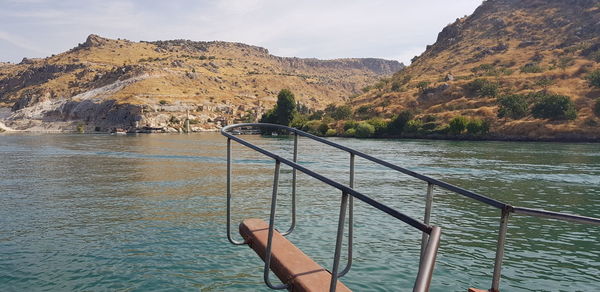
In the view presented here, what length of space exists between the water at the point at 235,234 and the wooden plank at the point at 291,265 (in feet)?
12.5

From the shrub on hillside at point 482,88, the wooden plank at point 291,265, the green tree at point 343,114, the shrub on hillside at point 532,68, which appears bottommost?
the wooden plank at point 291,265

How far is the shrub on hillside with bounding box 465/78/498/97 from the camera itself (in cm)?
8625

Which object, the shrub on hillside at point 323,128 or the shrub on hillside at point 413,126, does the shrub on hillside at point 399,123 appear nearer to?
the shrub on hillside at point 413,126

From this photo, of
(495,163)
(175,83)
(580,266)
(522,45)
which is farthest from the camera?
(175,83)

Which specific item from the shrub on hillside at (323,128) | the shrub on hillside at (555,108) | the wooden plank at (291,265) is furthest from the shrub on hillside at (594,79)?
the wooden plank at (291,265)

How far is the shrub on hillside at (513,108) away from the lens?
7188cm

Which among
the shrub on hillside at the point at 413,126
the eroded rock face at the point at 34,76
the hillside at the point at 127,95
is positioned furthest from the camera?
the eroded rock face at the point at 34,76

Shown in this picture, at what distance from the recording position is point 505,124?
7012 cm

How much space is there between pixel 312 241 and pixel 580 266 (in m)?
7.51

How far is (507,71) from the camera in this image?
325ft

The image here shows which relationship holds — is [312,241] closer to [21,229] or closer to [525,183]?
[21,229]

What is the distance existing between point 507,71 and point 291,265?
10829 cm

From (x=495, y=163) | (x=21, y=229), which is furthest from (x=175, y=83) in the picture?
(x=21, y=229)

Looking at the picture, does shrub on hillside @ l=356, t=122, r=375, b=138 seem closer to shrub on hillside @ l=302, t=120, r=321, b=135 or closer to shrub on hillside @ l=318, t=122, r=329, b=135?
shrub on hillside @ l=318, t=122, r=329, b=135
